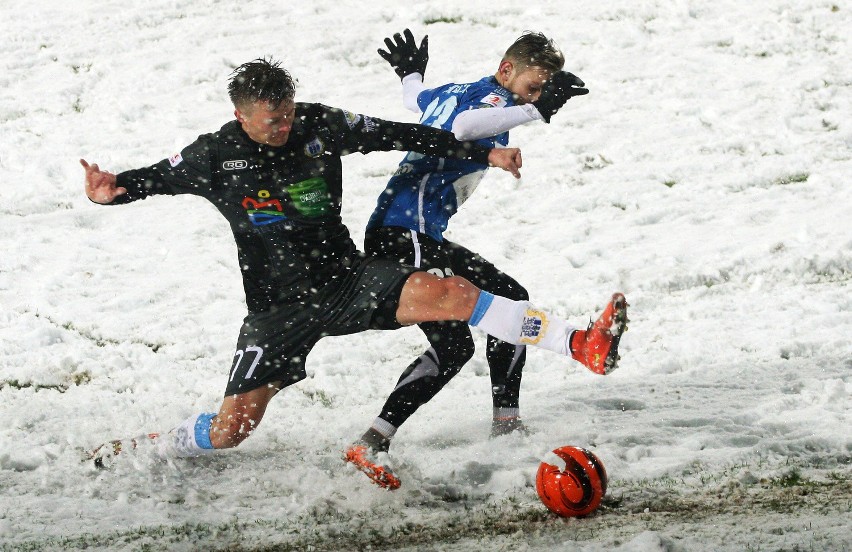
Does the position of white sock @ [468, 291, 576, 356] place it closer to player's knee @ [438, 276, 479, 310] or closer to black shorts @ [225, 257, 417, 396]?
player's knee @ [438, 276, 479, 310]

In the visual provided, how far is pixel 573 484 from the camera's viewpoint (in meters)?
4.09

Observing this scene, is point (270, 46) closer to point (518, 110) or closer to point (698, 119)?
point (698, 119)

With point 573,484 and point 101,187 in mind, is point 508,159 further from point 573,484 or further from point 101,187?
point 101,187

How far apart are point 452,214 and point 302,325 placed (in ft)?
3.61

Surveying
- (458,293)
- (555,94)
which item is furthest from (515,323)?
(555,94)

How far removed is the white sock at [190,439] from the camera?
481 centimetres

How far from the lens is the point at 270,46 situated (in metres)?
12.1

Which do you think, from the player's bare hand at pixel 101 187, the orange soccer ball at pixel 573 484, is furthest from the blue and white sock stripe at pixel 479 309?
the player's bare hand at pixel 101 187

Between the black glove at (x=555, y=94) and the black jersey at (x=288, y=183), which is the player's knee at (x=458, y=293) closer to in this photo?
the black jersey at (x=288, y=183)

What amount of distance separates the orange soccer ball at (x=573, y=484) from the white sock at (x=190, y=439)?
178 centimetres

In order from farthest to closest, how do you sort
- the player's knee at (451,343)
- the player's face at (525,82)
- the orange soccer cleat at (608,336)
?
the player's face at (525,82) → the player's knee at (451,343) → the orange soccer cleat at (608,336)

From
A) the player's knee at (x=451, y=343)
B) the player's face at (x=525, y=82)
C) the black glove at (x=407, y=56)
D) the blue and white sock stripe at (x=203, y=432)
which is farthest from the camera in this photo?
the black glove at (x=407, y=56)

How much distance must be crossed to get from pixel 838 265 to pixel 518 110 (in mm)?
3923

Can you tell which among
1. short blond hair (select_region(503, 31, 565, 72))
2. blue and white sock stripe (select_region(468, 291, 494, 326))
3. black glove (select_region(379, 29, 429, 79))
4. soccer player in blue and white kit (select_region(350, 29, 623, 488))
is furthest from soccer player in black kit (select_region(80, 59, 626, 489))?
black glove (select_region(379, 29, 429, 79))
